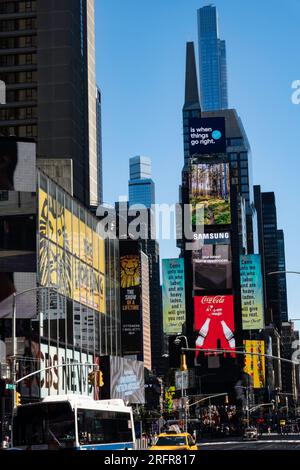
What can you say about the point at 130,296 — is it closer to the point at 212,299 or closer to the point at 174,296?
the point at 212,299

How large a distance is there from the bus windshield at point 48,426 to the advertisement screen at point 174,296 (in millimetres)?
161849

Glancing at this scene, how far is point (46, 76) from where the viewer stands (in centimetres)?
12925

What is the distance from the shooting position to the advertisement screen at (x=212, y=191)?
18250 cm

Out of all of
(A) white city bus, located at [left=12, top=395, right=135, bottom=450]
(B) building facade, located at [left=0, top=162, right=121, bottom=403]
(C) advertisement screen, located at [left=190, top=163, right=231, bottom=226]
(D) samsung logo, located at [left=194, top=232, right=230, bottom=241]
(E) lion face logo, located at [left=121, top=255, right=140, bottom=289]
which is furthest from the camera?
(C) advertisement screen, located at [left=190, top=163, right=231, bottom=226]

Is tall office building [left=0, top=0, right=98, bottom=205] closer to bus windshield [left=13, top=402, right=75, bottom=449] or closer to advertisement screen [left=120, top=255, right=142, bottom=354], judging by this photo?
advertisement screen [left=120, top=255, right=142, bottom=354]

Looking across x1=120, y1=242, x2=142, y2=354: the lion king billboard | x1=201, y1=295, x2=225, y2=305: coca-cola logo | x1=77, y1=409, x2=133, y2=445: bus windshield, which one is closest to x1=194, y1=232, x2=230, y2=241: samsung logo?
x1=201, y1=295, x2=225, y2=305: coca-cola logo

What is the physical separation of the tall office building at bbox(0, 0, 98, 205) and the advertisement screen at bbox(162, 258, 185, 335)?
53.8 metres

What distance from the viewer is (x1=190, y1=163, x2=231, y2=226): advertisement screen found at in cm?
18250

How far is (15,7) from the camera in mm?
122750

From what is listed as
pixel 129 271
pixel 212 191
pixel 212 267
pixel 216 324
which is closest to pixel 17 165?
pixel 129 271

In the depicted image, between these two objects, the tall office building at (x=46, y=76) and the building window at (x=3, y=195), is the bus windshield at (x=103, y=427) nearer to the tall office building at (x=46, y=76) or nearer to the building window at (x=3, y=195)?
the building window at (x=3, y=195)

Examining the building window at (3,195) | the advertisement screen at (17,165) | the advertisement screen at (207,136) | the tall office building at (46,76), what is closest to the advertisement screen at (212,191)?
the advertisement screen at (207,136)

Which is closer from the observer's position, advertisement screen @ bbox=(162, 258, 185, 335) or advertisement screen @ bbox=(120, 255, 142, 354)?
advertisement screen @ bbox=(120, 255, 142, 354)
